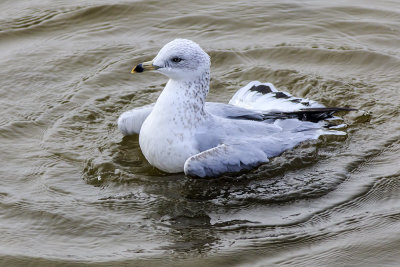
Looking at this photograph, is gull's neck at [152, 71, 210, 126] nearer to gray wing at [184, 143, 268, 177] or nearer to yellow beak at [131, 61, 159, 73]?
yellow beak at [131, 61, 159, 73]

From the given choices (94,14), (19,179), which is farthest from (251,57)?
(19,179)

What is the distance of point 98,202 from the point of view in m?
6.58

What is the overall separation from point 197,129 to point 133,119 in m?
0.88

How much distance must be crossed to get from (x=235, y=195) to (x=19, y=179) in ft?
6.85

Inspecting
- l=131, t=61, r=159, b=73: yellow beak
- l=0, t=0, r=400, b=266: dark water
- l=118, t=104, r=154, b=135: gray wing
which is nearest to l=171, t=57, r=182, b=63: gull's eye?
l=131, t=61, r=159, b=73: yellow beak

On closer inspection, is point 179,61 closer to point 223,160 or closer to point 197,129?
point 197,129

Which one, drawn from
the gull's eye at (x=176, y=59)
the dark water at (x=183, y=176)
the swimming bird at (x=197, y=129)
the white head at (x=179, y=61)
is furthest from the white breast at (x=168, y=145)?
the gull's eye at (x=176, y=59)

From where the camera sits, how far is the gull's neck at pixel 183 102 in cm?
705

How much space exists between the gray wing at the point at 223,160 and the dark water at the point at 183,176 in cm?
23

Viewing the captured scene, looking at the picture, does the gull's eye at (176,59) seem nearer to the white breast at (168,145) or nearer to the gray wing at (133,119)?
the white breast at (168,145)

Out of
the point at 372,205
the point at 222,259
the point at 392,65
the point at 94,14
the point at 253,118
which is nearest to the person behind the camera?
the point at 222,259

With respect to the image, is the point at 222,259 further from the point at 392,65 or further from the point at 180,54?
the point at 392,65

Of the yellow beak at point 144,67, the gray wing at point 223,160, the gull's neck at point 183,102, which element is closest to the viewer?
the gray wing at point 223,160

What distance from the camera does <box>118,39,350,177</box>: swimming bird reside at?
6.90 metres
